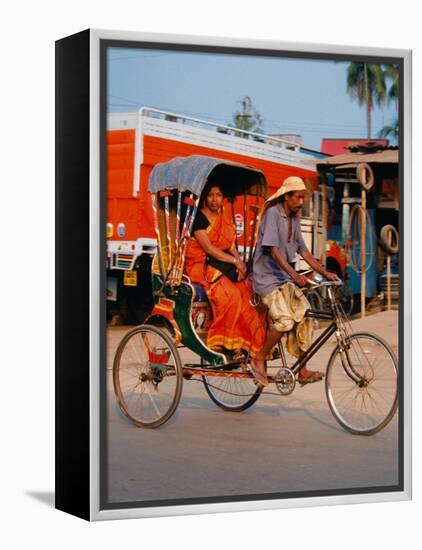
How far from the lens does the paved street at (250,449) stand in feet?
40.7

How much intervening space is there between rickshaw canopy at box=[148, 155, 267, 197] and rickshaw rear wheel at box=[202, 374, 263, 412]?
1.42 metres

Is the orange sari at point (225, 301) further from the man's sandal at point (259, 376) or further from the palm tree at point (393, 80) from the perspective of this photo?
the palm tree at point (393, 80)

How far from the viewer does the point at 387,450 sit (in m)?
13.3

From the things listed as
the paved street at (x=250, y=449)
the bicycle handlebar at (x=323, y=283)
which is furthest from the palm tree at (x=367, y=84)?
the paved street at (x=250, y=449)

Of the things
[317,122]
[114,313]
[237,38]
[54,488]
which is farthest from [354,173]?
[54,488]

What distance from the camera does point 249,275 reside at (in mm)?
12938

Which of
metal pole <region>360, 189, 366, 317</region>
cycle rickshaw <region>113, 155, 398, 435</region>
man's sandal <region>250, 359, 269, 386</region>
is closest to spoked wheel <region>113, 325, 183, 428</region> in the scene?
cycle rickshaw <region>113, 155, 398, 435</region>

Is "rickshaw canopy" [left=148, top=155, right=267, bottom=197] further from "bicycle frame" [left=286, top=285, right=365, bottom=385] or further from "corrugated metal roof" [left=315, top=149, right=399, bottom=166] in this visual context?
"bicycle frame" [left=286, top=285, right=365, bottom=385]

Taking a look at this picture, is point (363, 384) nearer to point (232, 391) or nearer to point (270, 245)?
point (232, 391)

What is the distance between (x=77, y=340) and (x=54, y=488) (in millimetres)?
1502

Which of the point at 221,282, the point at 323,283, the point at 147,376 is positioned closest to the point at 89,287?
the point at 147,376

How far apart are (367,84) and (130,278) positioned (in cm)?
253

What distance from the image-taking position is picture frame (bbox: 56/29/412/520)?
40.1ft

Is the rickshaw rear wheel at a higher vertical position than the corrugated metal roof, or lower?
lower
